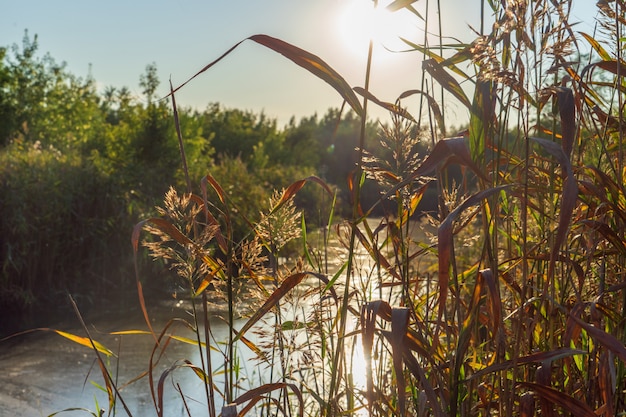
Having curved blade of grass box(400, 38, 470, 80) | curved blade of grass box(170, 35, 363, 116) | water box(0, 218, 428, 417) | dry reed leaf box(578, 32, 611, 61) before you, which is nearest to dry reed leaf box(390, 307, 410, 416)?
curved blade of grass box(170, 35, 363, 116)

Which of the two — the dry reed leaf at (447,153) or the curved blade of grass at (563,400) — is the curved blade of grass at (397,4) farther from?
the curved blade of grass at (563,400)

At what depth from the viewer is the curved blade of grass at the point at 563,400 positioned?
1248 mm

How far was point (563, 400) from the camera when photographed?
1266 millimetres

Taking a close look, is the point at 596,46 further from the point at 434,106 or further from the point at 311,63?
the point at 311,63

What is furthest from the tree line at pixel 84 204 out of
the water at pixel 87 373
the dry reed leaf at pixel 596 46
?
the dry reed leaf at pixel 596 46

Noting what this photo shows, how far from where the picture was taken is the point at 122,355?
16.8 feet

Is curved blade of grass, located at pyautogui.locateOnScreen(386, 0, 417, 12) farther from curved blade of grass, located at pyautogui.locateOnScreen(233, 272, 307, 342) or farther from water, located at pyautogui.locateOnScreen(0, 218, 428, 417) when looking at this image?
water, located at pyautogui.locateOnScreen(0, 218, 428, 417)

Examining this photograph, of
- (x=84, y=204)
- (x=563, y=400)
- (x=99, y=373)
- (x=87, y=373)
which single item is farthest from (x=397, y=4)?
(x=84, y=204)

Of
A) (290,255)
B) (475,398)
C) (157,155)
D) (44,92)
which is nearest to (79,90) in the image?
(44,92)

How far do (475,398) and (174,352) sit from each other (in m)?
3.56

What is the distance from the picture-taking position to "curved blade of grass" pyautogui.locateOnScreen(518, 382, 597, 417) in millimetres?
1248

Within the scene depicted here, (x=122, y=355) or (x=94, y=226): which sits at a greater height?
(x=94, y=226)

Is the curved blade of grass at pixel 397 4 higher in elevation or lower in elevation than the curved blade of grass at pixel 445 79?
higher

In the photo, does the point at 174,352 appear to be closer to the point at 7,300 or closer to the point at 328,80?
the point at 7,300
